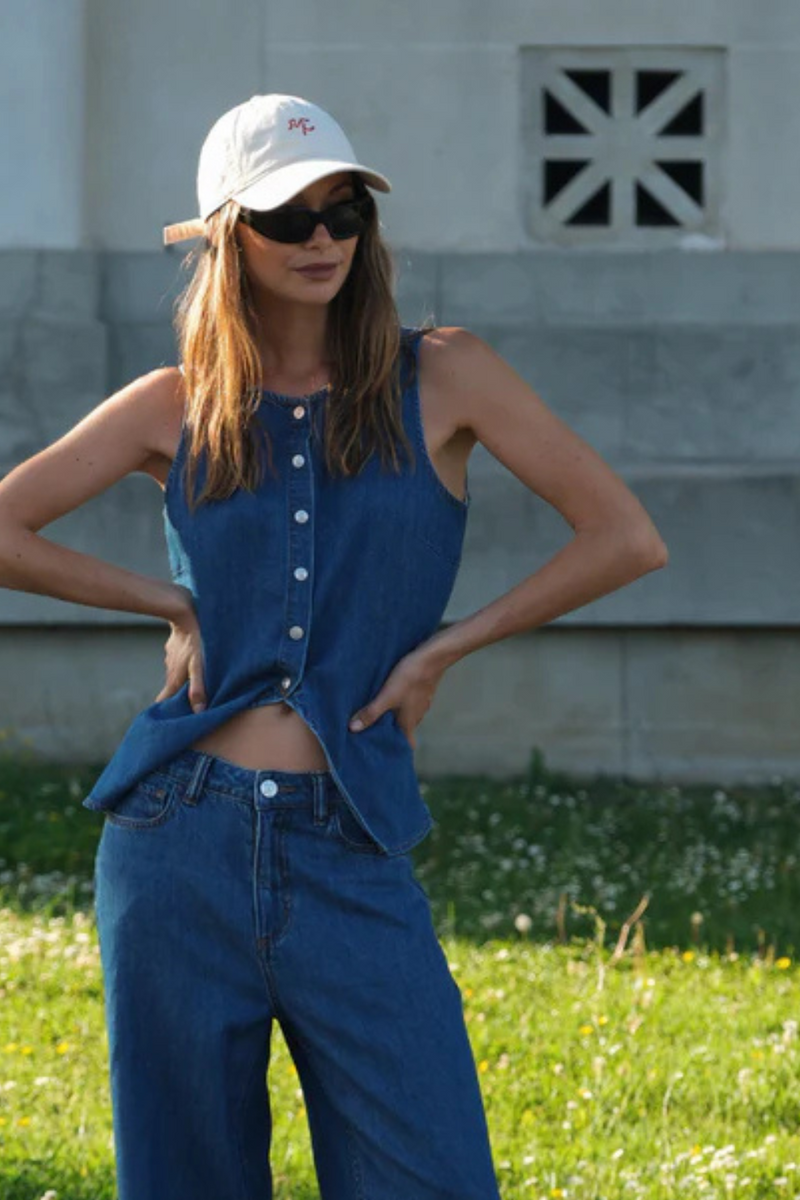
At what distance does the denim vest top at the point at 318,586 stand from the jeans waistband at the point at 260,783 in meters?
0.03

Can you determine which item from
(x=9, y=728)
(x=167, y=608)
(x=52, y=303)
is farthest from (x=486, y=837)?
(x=167, y=608)

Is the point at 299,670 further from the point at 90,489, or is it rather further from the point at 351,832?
the point at 90,489

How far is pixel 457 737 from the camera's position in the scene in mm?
10141

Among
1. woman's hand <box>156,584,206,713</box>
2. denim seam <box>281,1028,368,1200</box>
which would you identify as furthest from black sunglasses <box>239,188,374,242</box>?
denim seam <box>281,1028,368,1200</box>

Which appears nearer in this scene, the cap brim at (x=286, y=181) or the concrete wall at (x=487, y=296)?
the cap brim at (x=286, y=181)

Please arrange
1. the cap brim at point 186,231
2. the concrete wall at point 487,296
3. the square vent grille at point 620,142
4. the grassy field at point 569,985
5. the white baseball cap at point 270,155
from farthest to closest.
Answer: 1. the square vent grille at point 620,142
2. the concrete wall at point 487,296
3. the grassy field at point 569,985
4. the cap brim at point 186,231
5. the white baseball cap at point 270,155

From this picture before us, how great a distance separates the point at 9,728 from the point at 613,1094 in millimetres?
4946

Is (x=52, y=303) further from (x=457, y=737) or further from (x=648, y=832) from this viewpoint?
(x=648, y=832)

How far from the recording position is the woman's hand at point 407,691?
10.6ft

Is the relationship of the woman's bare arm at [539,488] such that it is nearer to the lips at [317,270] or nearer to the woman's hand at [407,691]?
the woman's hand at [407,691]

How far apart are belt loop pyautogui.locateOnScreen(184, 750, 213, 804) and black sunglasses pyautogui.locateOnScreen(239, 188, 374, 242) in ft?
2.27

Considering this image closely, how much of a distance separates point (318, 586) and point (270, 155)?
22.8 inches

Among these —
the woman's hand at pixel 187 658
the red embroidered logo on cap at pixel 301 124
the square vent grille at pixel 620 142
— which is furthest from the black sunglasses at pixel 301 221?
the square vent grille at pixel 620 142

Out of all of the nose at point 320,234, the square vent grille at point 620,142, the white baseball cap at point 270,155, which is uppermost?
the square vent grille at point 620,142
